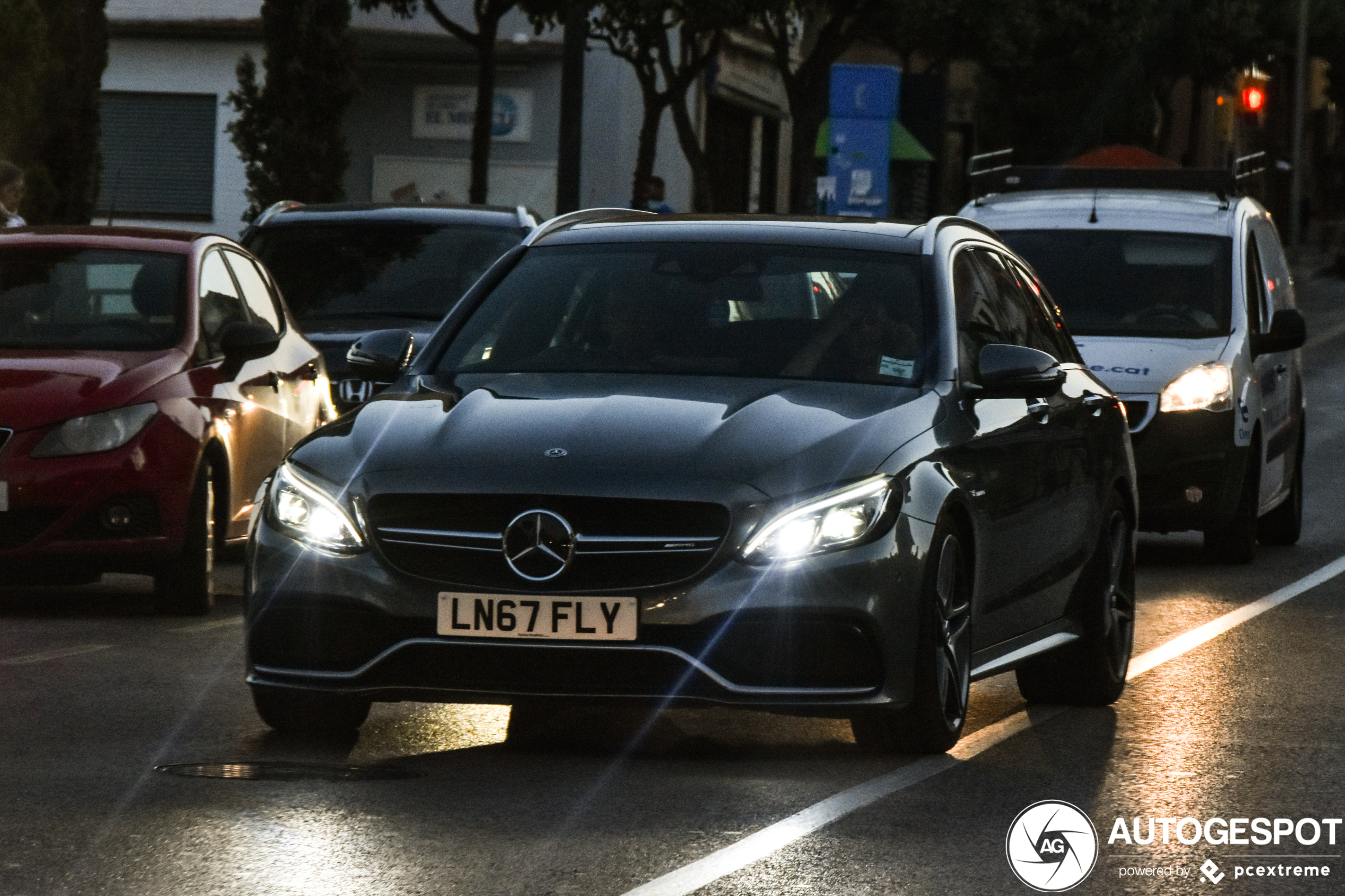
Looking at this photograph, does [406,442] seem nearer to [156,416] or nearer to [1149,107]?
[156,416]

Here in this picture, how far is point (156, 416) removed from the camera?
10.9 meters

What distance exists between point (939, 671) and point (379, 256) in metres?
8.99

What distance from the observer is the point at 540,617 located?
271 inches

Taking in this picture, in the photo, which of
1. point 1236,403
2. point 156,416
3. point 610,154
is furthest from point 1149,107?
point 156,416

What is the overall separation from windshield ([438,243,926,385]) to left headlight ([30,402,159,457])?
2.82 m

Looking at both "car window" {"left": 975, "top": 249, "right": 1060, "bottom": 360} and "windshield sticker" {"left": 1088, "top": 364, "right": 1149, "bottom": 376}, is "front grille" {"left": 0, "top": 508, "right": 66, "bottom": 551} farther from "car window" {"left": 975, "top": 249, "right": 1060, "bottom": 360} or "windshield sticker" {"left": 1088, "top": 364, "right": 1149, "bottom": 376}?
"windshield sticker" {"left": 1088, "top": 364, "right": 1149, "bottom": 376}

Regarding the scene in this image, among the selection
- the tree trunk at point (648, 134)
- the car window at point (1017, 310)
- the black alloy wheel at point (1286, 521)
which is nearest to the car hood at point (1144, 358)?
the black alloy wheel at point (1286, 521)

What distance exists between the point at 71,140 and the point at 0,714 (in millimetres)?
15904

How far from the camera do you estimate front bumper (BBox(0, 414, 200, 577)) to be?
35.0 ft

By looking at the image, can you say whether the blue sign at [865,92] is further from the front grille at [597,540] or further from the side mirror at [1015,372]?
the front grille at [597,540]

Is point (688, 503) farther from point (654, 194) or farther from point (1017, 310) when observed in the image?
point (654, 194)

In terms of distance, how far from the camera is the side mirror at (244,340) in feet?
37.7

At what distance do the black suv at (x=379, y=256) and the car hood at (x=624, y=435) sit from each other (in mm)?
7530

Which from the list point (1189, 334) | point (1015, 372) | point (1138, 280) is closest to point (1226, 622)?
point (1189, 334)
